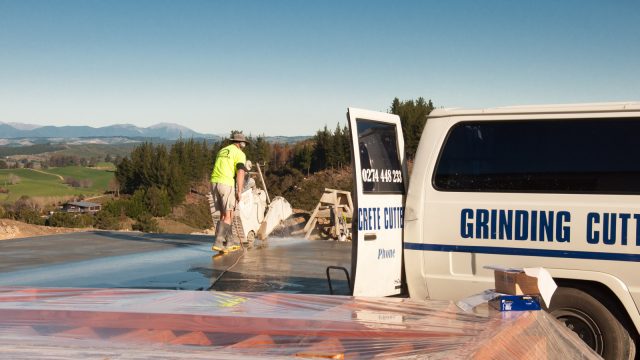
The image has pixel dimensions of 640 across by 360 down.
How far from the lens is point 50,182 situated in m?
92.6

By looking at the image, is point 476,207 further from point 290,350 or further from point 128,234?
point 128,234

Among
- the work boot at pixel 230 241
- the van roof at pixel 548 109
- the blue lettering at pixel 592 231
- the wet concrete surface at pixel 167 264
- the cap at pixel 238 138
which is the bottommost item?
the wet concrete surface at pixel 167 264

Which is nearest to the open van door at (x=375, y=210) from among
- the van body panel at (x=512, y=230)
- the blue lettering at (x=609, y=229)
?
the van body panel at (x=512, y=230)

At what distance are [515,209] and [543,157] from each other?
→ 50 cm

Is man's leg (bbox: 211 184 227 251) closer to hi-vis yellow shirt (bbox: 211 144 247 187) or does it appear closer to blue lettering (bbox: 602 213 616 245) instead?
hi-vis yellow shirt (bbox: 211 144 247 187)

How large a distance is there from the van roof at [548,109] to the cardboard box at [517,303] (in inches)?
108

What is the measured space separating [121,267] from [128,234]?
5.85 m

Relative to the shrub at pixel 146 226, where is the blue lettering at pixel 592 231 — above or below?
above

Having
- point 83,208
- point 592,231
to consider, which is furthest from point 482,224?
point 83,208

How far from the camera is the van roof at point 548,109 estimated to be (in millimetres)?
5719

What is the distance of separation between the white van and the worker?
18.5 feet

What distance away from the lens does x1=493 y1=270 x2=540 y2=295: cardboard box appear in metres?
3.73

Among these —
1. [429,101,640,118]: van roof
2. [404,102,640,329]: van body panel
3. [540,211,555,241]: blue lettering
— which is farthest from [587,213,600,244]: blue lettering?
[429,101,640,118]: van roof

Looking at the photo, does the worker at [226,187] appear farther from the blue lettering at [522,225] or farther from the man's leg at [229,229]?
the blue lettering at [522,225]
